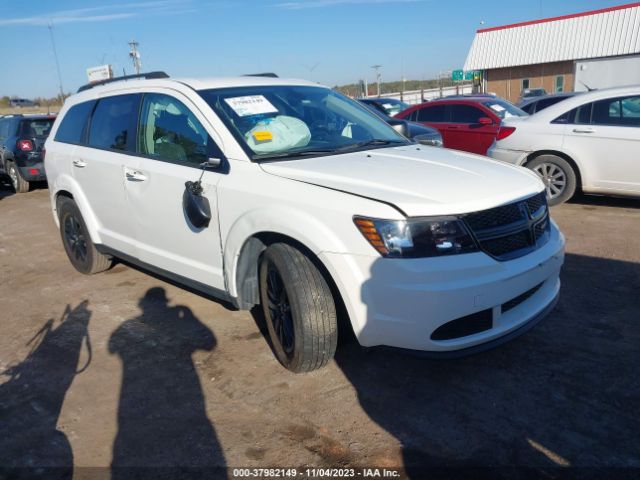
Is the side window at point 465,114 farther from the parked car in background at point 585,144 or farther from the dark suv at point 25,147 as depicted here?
the dark suv at point 25,147

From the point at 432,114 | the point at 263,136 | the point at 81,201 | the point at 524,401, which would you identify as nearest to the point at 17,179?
the point at 81,201

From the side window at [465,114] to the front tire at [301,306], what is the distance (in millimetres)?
7521

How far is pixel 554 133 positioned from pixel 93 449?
652 centimetres

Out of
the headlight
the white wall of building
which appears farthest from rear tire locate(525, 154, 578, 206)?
the white wall of building

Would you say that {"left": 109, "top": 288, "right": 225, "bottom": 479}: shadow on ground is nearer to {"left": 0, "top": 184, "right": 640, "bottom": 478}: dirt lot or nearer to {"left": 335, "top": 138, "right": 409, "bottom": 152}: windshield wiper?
{"left": 0, "top": 184, "right": 640, "bottom": 478}: dirt lot

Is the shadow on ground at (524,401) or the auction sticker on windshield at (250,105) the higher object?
the auction sticker on windshield at (250,105)

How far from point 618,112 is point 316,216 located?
555 cm

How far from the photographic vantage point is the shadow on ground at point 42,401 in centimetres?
267

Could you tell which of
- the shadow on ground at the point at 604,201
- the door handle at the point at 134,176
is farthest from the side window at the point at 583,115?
the door handle at the point at 134,176

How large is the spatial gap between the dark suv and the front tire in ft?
31.9

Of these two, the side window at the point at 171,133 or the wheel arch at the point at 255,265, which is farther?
the side window at the point at 171,133

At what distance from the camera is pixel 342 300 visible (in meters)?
3.03

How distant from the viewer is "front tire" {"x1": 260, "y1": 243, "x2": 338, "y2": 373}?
301 centimetres

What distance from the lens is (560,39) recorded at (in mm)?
33250
